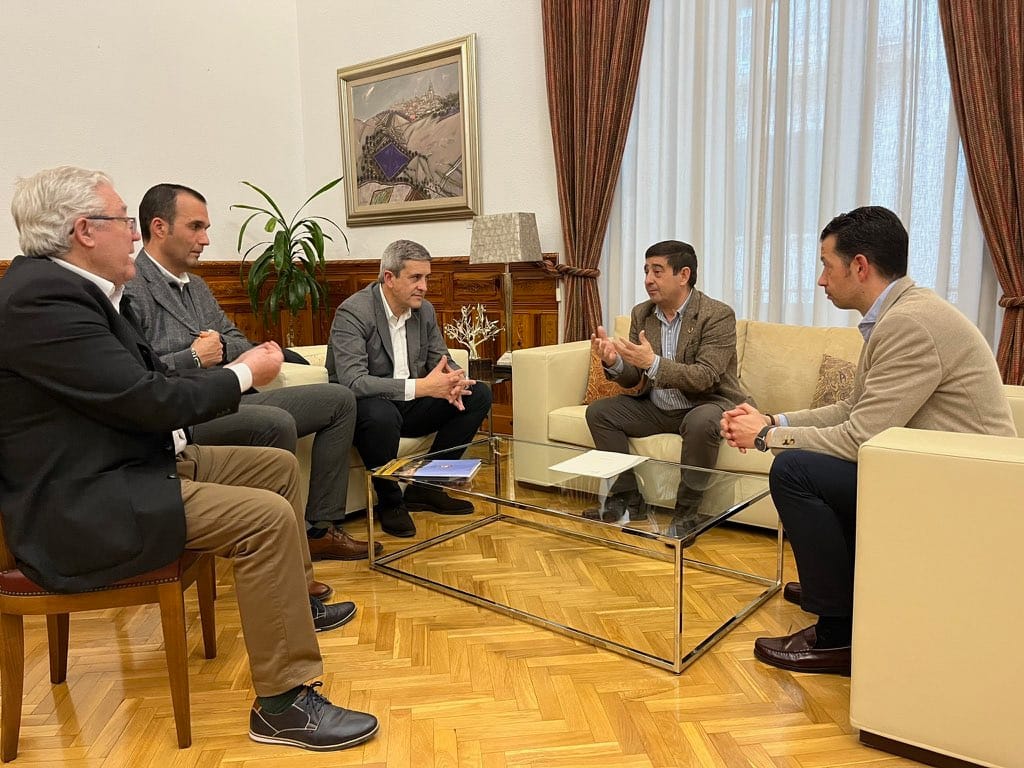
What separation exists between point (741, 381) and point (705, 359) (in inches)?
15.1

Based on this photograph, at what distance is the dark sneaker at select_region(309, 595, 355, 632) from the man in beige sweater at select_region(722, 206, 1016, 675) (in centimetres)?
122

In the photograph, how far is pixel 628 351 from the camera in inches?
123

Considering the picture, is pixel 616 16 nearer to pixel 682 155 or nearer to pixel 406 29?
pixel 682 155

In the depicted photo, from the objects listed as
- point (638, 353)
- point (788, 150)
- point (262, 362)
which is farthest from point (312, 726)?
point (788, 150)

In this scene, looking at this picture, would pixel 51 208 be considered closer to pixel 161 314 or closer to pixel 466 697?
pixel 161 314

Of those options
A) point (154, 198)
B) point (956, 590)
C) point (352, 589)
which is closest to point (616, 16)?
point (154, 198)

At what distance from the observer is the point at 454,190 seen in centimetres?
511

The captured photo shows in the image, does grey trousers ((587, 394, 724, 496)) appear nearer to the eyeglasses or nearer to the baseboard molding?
the baseboard molding

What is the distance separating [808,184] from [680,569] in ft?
8.56

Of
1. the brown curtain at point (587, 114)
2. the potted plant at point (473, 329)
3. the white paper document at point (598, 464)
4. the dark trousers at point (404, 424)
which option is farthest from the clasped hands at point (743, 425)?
the potted plant at point (473, 329)

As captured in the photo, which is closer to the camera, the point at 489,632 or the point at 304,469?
the point at 489,632

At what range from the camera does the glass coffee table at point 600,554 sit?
7.32 feet

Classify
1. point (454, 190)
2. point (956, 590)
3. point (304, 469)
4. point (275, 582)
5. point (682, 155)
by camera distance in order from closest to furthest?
point (956, 590), point (275, 582), point (304, 469), point (682, 155), point (454, 190)

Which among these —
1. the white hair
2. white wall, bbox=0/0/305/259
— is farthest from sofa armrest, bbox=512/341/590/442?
white wall, bbox=0/0/305/259
